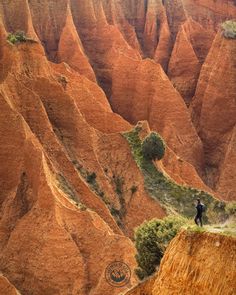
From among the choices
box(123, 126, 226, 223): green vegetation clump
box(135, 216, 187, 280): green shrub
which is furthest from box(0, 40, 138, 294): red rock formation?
box(123, 126, 226, 223): green vegetation clump

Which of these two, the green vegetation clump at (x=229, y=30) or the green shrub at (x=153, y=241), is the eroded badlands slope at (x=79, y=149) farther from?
the green shrub at (x=153, y=241)

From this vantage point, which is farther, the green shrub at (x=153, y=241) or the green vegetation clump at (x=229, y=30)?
the green vegetation clump at (x=229, y=30)

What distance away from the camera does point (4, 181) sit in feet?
109

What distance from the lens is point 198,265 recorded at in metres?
17.8

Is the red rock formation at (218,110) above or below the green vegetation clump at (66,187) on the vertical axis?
below

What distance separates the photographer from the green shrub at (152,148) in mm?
39875

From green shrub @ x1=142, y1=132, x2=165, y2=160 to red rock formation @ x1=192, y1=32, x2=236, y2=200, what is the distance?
12.8 meters

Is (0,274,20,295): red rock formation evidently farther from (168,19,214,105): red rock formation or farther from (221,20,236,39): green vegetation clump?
(221,20,236,39): green vegetation clump

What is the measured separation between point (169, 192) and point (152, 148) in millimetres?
3473

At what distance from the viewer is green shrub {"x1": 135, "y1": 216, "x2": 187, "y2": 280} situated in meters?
26.0

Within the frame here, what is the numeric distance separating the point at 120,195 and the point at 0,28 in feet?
46.5

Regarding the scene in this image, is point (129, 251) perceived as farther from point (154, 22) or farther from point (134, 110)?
point (154, 22)

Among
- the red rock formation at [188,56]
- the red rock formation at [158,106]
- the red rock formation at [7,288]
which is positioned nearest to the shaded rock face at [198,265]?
the red rock formation at [7,288]

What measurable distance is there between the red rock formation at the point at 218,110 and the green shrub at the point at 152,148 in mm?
12754
